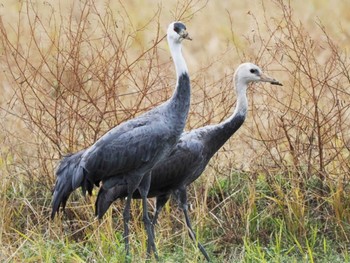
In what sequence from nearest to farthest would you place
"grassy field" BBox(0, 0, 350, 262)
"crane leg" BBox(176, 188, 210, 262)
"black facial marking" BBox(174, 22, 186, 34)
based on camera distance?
1. "black facial marking" BBox(174, 22, 186, 34)
2. "crane leg" BBox(176, 188, 210, 262)
3. "grassy field" BBox(0, 0, 350, 262)

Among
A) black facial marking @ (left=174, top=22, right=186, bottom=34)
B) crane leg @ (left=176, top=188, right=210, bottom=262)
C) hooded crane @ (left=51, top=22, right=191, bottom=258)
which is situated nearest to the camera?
hooded crane @ (left=51, top=22, right=191, bottom=258)

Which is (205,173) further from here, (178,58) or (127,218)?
(178,58)

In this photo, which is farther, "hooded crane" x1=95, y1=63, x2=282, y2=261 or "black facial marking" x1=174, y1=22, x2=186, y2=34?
"hooded crane" x1=95, y1=63, x2=282, y2=261

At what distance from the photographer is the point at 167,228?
902 cm

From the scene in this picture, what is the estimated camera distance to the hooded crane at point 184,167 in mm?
8594

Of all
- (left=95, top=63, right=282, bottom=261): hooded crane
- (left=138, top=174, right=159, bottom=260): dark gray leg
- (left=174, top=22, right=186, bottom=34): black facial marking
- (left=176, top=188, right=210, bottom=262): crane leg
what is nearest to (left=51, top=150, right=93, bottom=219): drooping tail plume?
(left=95, top=63, right=282, bottom=261): hooded crane

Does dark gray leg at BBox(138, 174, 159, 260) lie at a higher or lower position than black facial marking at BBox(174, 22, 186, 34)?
lower

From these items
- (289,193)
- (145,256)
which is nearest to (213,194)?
(289,193)

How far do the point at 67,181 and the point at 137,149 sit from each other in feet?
1.97

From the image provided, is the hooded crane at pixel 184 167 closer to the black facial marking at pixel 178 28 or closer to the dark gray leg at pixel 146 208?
the dark gray leg at pixel 146 208

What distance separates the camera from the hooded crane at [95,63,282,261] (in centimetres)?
859

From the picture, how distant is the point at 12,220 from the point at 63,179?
945 millimetres

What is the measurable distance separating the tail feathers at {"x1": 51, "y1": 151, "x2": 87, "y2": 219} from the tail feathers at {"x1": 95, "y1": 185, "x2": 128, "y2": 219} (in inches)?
5.4

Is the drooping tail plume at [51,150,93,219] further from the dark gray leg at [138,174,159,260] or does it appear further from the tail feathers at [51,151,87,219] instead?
the dark gray leg at [138,174,159,260]
